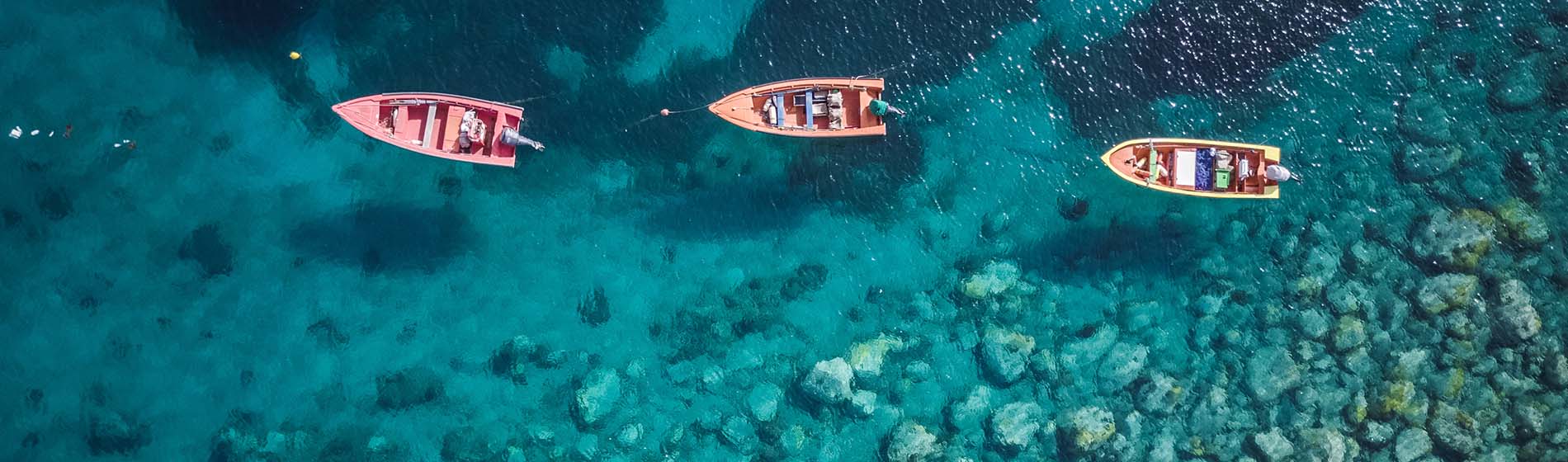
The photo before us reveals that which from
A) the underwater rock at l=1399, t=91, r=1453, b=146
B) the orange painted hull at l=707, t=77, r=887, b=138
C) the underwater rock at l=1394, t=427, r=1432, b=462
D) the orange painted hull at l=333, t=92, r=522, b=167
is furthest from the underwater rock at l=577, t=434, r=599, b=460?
the underwater rock at l=1399, t=91, r=1453, b=146

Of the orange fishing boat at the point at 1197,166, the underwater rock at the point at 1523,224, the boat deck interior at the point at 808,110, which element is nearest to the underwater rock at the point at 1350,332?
the orange fishing boat at the point at 1197,166

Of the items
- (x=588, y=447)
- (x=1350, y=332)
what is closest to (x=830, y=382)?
(x=588, y=447)

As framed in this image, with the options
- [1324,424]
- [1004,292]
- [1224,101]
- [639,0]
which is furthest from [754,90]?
[1324,424]

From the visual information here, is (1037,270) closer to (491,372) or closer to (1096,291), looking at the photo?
(1096,291)

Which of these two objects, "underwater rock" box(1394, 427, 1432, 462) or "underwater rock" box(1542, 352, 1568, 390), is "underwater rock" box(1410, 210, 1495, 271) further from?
"underwater rock" box(1394, 427, 1432, 462)

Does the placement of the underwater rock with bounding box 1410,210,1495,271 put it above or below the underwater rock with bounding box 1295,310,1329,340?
above

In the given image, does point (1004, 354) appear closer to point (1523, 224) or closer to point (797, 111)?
point (797, 111)

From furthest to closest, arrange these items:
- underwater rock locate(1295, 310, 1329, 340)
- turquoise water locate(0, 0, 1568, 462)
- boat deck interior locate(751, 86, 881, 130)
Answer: underwater rock locate(1295, 310, 1329, 340) → boat deck interior locate(751, 86, 881, 130) → turquoise water locate(0, 0, 1568, 462)
